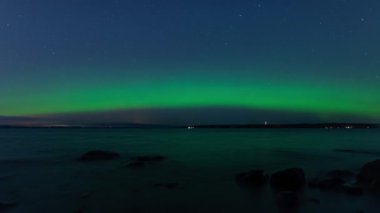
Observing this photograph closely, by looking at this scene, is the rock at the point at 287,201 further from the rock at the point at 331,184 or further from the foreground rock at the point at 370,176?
the foreground rock at the point at 370,176

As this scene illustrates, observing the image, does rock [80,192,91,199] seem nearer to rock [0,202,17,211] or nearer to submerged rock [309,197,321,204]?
rock [0,202,17,211]

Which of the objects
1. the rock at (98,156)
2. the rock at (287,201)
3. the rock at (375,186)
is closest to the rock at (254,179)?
the rock at (287,201)

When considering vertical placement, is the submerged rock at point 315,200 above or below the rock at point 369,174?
below

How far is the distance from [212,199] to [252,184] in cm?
440

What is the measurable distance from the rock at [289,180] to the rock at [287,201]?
1.81 m

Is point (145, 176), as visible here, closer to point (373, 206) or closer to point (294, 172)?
point (294, 172)

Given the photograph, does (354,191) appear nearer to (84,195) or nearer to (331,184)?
(331,184)

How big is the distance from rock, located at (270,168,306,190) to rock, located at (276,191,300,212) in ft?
5.94

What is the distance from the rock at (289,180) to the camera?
21.6 metres

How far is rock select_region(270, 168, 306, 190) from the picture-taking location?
21.6 metres

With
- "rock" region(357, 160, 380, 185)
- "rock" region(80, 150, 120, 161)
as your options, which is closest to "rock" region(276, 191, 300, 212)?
"rock" region(357, 160, 380, 185)

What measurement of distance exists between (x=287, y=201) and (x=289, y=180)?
389 cm

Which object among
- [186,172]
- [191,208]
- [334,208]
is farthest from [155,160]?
[334,208]

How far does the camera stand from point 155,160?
3878 cm
